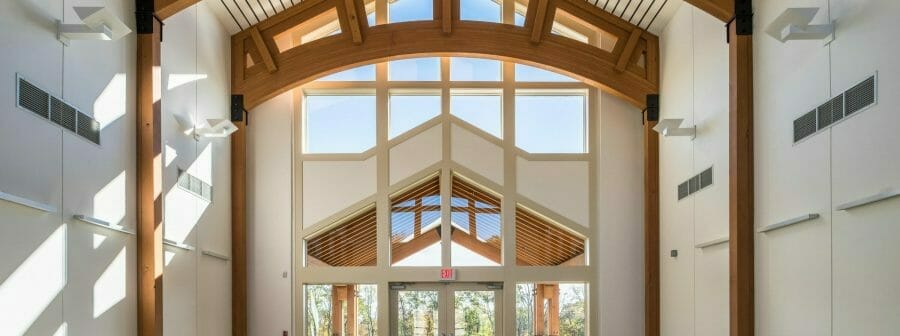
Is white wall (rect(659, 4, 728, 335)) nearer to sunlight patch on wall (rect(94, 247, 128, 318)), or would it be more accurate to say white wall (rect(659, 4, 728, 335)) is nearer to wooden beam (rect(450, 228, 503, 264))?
wooden beam (rect(450, 228, 503, 264))

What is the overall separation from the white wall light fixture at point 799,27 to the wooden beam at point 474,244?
21.8 feet

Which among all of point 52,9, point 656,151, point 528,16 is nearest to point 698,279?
point 656,151

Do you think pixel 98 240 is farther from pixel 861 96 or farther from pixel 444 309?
pixel 444 309

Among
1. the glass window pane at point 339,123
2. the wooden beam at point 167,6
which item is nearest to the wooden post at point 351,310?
the glass window pane at point 339,123

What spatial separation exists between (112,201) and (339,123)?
5445mm

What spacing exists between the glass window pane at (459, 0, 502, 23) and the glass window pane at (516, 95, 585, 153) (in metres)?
1.18

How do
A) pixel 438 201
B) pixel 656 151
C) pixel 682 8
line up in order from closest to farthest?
pixel 682 8 < pixel 656 151 < pixel 438 201

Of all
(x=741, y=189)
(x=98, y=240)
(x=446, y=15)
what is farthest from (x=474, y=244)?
(x=98, y=240)

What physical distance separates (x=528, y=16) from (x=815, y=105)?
5599 mm

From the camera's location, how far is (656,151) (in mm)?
11945

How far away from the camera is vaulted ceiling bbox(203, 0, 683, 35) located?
1102cm

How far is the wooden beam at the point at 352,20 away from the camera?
454 inches

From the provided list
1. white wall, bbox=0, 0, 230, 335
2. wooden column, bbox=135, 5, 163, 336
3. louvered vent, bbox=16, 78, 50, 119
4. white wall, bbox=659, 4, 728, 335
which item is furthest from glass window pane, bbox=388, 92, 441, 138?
louvered vent, bbox=16, 78, 50, 119

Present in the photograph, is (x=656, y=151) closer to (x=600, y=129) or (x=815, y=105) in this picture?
(x=600, y=129)
